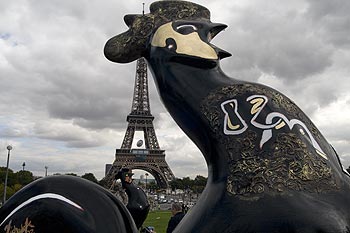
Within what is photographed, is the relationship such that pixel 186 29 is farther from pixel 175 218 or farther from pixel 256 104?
pixel 175 218

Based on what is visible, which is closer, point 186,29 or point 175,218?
point 186,29

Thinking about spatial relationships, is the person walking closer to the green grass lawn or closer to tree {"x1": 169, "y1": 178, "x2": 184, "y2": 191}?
the green grass lawn

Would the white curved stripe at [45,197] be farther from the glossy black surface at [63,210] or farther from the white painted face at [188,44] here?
the white painted face at [188,44]

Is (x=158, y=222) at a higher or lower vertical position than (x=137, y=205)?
lower

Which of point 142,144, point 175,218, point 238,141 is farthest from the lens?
point 142,144

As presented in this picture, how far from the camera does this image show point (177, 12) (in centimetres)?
246

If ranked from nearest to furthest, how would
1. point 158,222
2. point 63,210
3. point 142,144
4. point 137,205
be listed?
point 63,210 < point 137,205 < point 158,222 < point 142,144

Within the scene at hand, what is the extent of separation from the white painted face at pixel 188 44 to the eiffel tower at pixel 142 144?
56841 millimetres

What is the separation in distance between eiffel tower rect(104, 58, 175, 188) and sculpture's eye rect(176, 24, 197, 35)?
56848mm

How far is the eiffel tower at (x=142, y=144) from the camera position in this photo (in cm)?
6116

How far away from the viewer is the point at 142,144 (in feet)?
225

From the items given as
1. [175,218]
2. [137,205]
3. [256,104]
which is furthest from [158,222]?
[256,104]

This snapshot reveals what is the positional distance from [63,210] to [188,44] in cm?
111

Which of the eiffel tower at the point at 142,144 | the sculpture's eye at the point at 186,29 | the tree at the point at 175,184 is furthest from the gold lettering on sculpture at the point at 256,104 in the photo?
the tree at the point at 175,184
